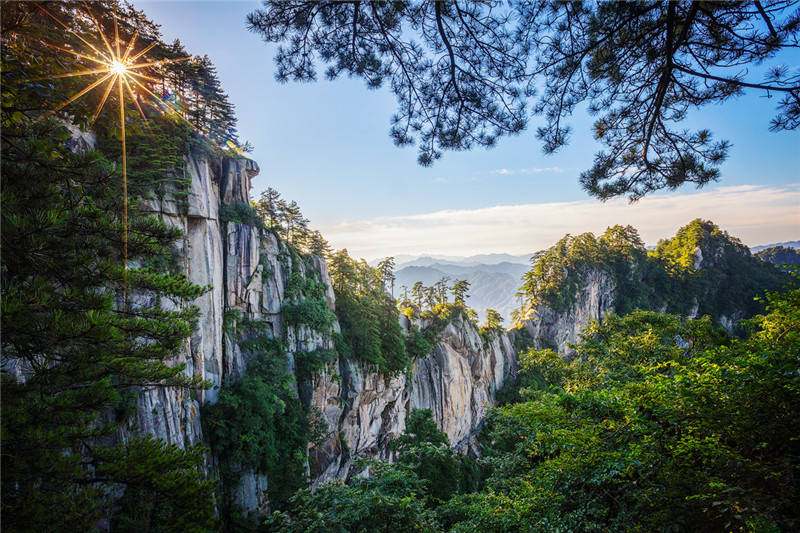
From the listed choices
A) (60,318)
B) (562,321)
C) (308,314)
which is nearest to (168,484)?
(60,318)

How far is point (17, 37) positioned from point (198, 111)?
15.6 m

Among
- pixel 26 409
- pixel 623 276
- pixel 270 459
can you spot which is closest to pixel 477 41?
pixel 26 409

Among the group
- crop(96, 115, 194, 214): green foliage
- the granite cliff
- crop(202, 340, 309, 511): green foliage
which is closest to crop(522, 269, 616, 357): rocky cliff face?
the granite cliff

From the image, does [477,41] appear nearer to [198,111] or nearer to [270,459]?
[270,459]

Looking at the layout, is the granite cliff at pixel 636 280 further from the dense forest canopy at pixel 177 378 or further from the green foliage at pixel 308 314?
the dense forest canopy at pixel 177 378

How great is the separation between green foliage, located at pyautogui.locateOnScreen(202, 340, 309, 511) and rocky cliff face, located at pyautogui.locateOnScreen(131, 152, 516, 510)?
1.69 ft

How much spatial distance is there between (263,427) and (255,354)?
3.81m

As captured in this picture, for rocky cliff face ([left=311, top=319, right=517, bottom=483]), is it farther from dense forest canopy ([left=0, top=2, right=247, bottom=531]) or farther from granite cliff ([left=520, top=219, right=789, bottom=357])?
dense forest canopy ([left=0, top=2, right=247, bottom=531])

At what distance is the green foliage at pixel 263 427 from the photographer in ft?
40.8

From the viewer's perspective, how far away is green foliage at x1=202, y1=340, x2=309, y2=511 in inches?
490

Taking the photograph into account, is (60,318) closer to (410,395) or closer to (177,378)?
(177,378)

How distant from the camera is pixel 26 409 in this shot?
9.59 ft

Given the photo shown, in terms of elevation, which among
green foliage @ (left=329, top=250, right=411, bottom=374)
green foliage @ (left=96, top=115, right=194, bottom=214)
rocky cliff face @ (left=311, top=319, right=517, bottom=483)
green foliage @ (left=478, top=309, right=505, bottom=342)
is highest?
green foliage @ (left=96, top=115, right=194, bottom=214)

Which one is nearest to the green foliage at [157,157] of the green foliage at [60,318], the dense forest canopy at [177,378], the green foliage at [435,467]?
the dense forest canopy at [177,378]
